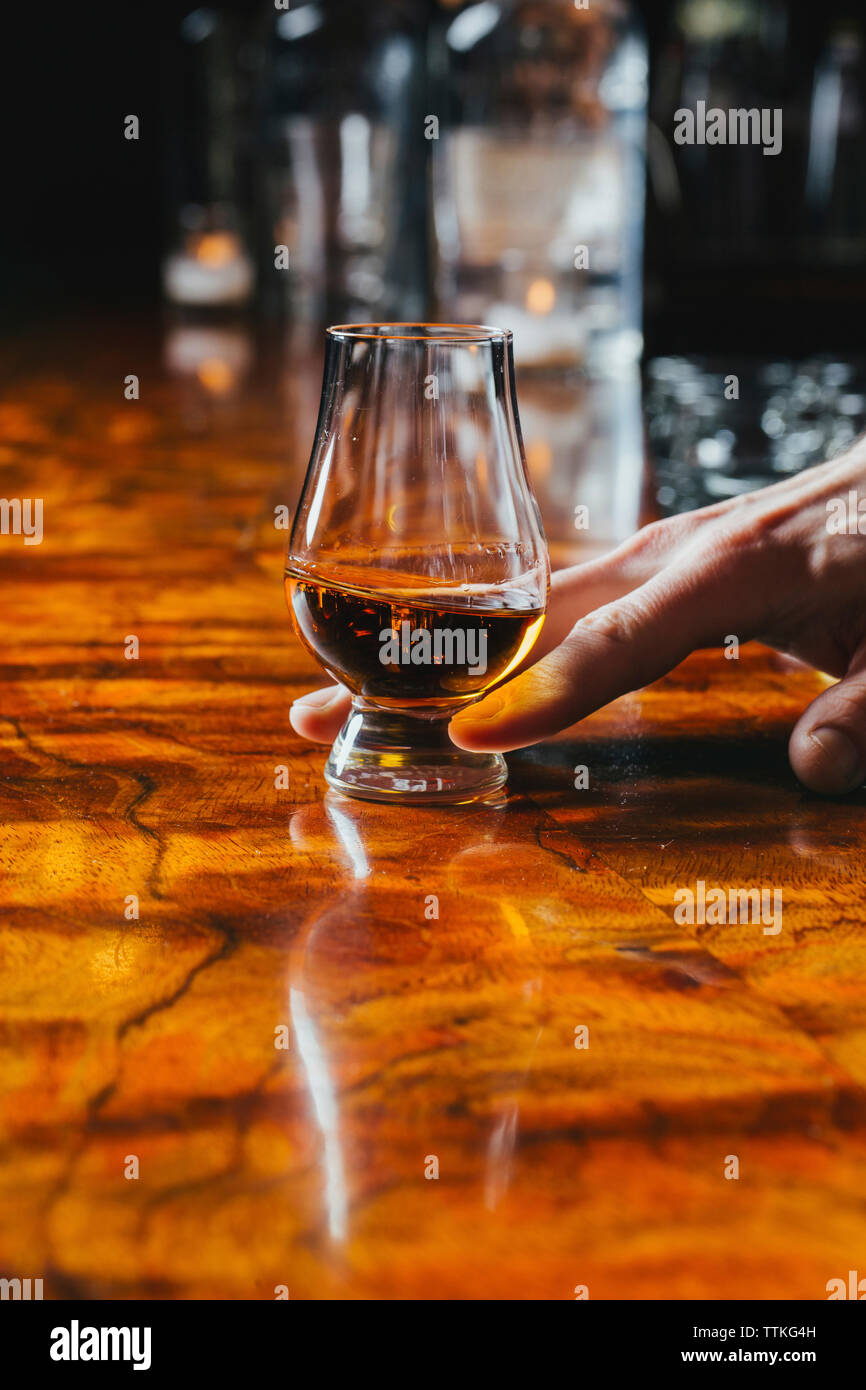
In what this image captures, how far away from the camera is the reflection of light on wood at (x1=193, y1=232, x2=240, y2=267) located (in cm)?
286

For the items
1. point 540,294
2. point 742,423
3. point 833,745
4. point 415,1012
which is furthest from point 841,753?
point 540,294

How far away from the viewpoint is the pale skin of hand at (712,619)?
566 millimetres

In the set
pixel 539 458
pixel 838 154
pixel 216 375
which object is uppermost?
pixel 838 154

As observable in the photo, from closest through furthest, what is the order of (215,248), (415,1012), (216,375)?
(415,1012) → (216,375) → (215,248)

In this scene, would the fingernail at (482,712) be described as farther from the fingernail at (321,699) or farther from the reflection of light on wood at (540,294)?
the reflection of light on wood at (540,294)

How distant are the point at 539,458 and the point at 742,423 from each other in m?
0.24

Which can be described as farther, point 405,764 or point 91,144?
point 91,144

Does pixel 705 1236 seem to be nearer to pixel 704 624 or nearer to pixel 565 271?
pixel 704 624

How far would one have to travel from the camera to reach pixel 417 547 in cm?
55

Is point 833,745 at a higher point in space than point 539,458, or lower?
lower

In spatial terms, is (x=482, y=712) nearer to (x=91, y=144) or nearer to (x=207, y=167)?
(x=207, y=167)

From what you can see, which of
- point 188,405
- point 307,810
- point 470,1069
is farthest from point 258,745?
point 188,405

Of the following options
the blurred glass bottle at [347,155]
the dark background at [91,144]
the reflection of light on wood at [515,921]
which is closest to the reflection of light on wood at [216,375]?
the blurred glass bottle at [347,155]

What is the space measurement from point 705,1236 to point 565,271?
5.83 ft
